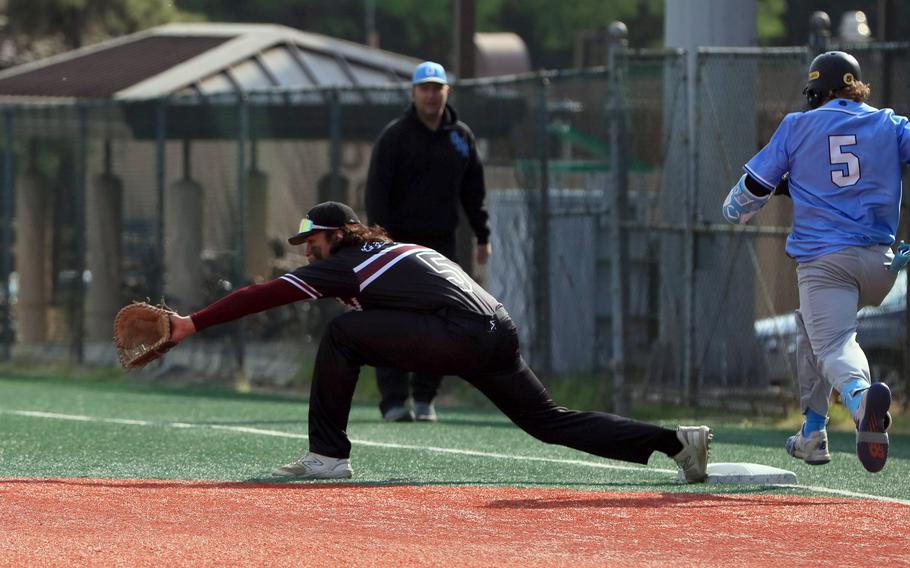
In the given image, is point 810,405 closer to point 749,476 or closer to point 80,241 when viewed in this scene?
point 749,476

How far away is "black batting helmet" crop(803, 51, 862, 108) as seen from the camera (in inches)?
288

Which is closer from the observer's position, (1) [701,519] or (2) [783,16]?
(1) [701,519]

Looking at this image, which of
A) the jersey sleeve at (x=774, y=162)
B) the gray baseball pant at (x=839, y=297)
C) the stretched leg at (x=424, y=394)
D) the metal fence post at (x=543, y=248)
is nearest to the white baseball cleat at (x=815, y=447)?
the gray baseball pant at (x=839, y=297)

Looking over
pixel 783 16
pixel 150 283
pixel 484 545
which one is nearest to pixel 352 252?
pixel 484 545

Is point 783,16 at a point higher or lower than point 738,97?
higher

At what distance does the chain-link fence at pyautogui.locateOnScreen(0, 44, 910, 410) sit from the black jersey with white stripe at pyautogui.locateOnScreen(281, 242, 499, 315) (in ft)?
14.2

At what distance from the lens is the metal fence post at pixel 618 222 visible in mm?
11422

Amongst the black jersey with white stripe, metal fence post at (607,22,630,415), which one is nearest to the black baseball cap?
the black jersey with white stripe

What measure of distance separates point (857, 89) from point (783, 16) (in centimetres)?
5327

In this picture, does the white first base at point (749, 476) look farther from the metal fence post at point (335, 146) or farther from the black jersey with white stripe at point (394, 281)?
the metal fence post at point (335, 146)

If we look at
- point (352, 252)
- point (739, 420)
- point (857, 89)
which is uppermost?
point (857, 89)

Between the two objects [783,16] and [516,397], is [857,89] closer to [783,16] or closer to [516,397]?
[516,397]

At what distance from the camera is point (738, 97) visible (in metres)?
12.5

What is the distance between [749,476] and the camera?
7.38 m
